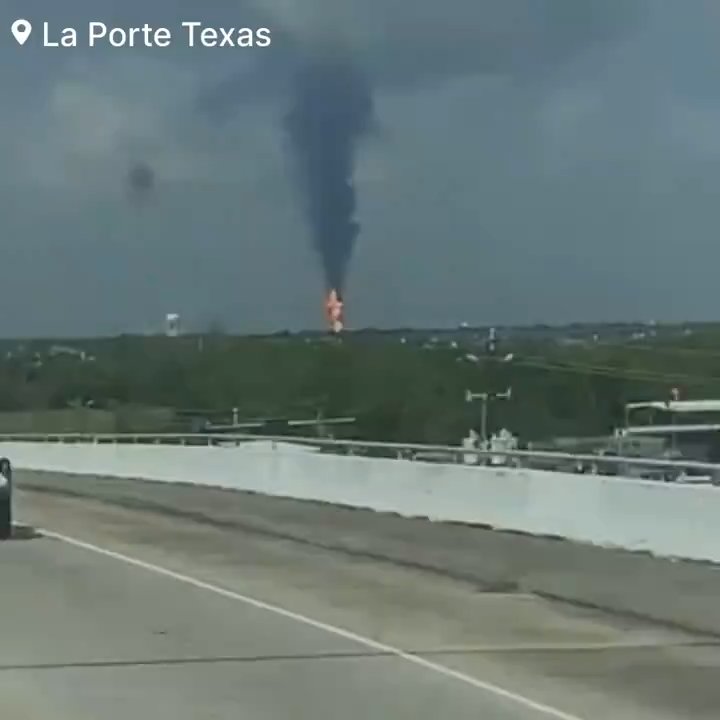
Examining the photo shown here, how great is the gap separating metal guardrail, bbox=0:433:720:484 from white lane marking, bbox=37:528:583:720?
17.9 feet

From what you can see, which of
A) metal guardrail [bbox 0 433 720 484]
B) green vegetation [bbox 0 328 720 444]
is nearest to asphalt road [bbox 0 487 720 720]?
metal guardrail [bbox 0 433 720 484]

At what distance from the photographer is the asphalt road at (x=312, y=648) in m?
11.8

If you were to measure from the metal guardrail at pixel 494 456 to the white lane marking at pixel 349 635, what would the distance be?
5448 millimetres

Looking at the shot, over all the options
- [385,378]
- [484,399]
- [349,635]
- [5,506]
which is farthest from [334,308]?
[349,635]

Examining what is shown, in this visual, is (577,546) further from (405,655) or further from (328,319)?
(405,655)

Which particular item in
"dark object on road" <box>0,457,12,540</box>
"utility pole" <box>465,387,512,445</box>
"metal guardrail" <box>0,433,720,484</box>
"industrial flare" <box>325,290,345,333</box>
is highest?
"industrial flare" <box>325,290,345,333</box>

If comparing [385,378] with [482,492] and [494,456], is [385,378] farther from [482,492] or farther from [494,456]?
[494,456]

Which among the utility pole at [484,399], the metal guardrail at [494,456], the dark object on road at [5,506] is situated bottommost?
the dark object on road at [5,506]

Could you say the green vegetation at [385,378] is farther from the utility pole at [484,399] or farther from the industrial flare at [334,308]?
the industrial flare at [334,308]

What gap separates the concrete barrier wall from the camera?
22.6 meters

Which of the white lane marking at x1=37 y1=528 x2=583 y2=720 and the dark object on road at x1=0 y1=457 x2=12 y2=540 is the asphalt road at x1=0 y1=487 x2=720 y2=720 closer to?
the white lane marking at x1=37 y1=528 x2=583 y2=720

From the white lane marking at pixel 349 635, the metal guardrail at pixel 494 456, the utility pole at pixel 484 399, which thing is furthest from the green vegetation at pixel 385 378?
the white lane marking at pixel 349 635

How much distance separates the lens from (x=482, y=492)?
28.8 m

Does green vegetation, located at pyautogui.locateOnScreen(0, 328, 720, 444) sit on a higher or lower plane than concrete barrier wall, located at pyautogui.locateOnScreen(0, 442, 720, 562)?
higher
